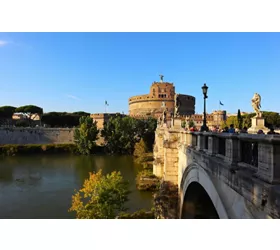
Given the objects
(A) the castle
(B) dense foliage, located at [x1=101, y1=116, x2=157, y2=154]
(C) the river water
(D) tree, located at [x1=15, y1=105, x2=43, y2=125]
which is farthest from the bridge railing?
(D) tree, located at [x1=15, y1=105, x2=43, y2=125]

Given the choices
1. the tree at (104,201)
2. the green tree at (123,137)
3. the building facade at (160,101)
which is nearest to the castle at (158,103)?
the building facade at (160,101)

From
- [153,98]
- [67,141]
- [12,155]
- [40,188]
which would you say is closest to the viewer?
[40,188]

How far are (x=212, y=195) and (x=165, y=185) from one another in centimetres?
637

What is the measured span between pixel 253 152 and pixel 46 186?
19015 millimetres

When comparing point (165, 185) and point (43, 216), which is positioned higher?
point (165, 185)

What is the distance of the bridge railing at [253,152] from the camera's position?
2.46m

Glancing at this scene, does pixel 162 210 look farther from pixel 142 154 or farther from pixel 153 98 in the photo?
pixel 153 98

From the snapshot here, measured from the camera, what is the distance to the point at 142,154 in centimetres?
3225

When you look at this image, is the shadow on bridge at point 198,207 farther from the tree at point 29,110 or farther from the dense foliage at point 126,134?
the tree at point 29,110

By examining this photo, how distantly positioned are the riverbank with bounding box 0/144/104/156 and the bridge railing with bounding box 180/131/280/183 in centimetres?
3518

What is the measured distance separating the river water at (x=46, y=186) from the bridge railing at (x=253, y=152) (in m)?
10.6

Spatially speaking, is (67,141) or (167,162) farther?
(67,141)

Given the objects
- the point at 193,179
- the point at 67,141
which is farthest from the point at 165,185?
the point at 67,141

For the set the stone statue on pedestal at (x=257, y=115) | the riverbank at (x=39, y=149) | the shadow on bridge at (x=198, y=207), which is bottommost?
the riverbank at (x=39, y=149)
